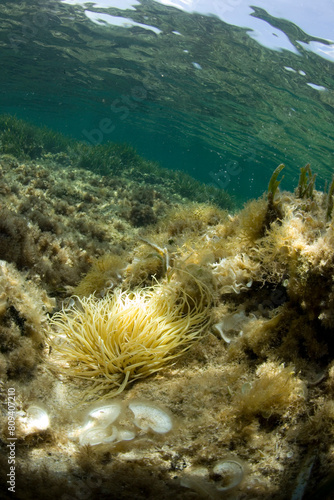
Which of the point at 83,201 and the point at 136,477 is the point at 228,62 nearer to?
the point at 83,201

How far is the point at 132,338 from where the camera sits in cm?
291

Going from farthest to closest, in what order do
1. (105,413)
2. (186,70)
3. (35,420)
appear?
1. (186,70)
2. (105,413)
3. (35,420)

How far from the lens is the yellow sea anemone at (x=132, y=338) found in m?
2.76

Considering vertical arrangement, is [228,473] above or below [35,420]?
above

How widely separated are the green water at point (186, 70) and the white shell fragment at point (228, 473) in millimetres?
10753

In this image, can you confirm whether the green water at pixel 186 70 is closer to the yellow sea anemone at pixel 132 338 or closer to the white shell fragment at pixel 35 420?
the yellow sea anemone at pixel 132 338

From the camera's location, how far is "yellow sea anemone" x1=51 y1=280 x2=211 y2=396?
276cm

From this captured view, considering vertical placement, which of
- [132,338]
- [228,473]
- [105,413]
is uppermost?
[228,473]

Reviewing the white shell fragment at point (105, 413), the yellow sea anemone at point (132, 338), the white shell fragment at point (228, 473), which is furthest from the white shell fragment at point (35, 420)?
the white shell fragment at point (228, 473)

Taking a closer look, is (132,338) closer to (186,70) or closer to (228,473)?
(228,473)

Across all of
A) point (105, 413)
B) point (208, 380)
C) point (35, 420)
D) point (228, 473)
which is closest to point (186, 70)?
point (208, 380)

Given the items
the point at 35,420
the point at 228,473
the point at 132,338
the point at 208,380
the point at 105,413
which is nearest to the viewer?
the point at 228,473

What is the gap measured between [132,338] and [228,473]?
1.45 metres

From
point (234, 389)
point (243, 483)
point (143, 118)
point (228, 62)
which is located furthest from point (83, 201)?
point (143, 118)
